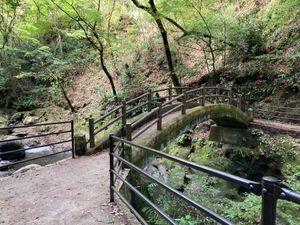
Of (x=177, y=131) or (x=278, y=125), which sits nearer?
(x=177, y=131)

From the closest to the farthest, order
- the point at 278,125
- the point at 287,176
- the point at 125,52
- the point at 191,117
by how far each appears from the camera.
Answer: the point at 191,117 < the point at 287,176 < the point at 278,125 < the point at 125,52

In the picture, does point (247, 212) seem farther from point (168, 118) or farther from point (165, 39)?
point (165, 39)

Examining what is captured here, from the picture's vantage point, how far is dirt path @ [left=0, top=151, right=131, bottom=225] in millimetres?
4293

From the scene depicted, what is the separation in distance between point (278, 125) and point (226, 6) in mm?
9537

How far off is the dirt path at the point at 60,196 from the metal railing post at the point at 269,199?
285 centimetres

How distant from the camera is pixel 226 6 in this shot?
19281 millimetres

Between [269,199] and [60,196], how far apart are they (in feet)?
14.7

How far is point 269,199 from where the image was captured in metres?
1.43

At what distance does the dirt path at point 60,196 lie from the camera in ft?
14.1

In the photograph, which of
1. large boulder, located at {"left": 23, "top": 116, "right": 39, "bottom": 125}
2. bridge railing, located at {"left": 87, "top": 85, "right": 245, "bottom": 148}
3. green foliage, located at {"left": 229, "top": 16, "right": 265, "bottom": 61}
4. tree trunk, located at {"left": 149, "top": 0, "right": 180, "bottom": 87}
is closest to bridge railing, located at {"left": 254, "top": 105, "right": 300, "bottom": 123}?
bridge railing, located at {"left": 87, "top": 85, "right": 245, "bottom": 148}

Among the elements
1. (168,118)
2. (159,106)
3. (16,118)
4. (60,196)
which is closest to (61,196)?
(60,196)

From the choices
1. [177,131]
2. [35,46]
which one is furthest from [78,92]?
[177,131]

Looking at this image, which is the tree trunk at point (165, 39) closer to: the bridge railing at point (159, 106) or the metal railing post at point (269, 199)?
the bridge railing at point (159, 106)

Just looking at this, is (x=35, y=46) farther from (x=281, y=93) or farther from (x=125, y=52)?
(x=281, y=93)
